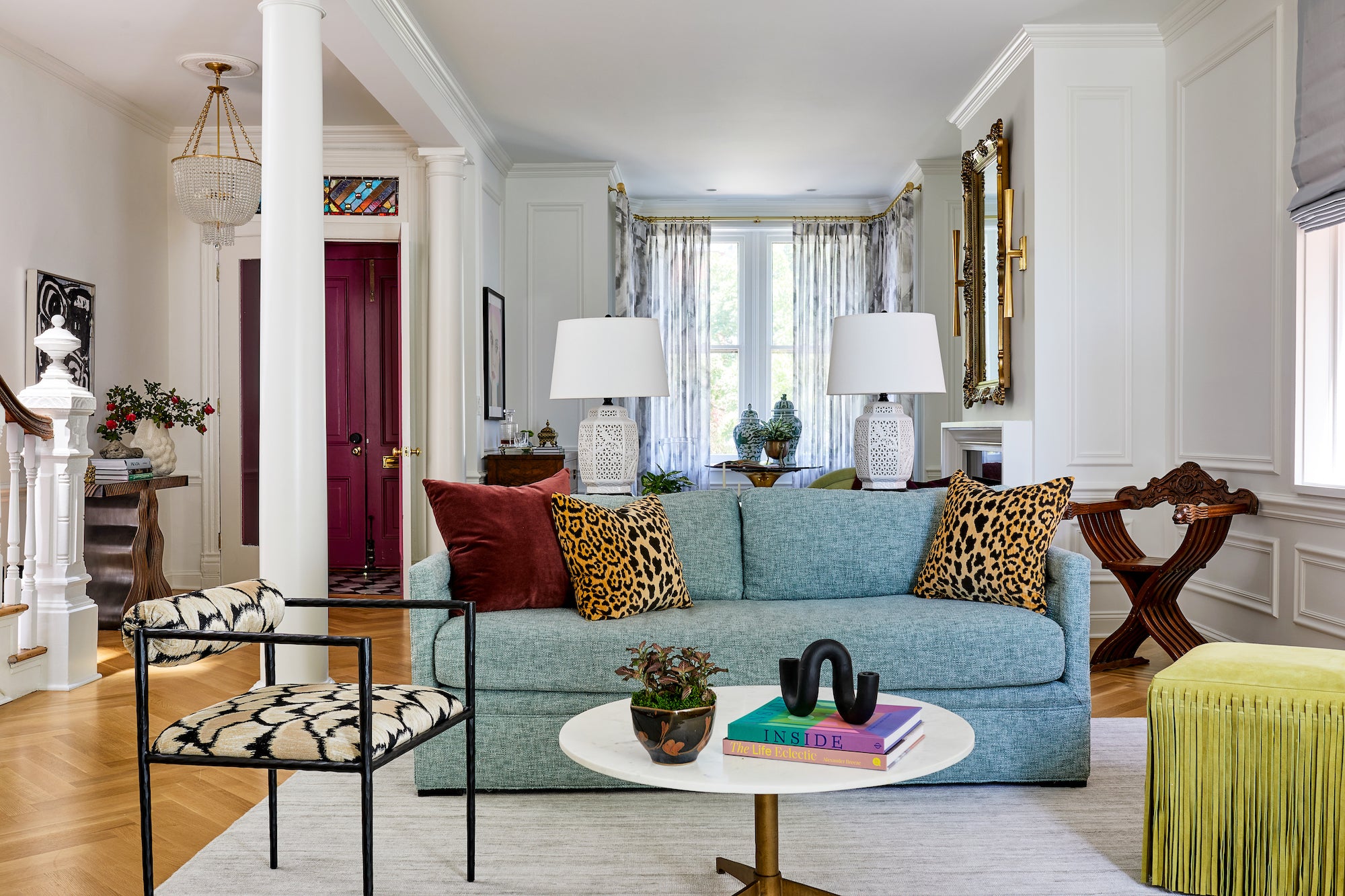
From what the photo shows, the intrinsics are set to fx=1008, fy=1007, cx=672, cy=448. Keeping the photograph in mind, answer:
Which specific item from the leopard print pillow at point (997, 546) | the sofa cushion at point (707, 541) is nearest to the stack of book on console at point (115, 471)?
the sofa cushion at point (707, 541)

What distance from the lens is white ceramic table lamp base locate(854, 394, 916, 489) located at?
360 cm

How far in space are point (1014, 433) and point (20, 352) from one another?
4754 mm

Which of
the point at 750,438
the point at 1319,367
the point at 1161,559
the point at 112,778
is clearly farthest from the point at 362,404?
the point at 1319,367

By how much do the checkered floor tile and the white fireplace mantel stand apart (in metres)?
3.33

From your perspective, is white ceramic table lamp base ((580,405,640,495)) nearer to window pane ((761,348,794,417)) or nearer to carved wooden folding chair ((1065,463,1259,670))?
carved wooden folding chair ((1065,463,1259,670))

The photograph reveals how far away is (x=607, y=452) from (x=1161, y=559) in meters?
2.38

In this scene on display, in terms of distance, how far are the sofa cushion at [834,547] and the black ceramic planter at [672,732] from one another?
1.39 m

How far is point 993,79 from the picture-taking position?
5332 millimetres

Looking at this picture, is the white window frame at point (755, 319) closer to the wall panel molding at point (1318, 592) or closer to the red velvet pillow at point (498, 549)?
the wall panel molding at point (1318, 592)

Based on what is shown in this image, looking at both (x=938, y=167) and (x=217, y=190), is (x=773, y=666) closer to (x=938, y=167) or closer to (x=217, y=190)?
(x=217, y=190)

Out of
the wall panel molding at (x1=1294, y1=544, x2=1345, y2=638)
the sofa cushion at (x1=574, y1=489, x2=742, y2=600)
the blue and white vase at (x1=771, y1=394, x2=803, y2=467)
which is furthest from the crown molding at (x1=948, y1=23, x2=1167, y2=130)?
the blue and white vase at (x1=771, y1=394, x2=803, y2=467)

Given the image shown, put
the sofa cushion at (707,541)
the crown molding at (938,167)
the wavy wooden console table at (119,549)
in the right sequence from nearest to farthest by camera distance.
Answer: the sofa cushion at (707,541), the wavy wooden console table at (119,549), the crown molding at (938,167)

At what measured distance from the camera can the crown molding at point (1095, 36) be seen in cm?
471

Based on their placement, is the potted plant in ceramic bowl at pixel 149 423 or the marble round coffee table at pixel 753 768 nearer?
the marble round coffee table at pixel 753 768
